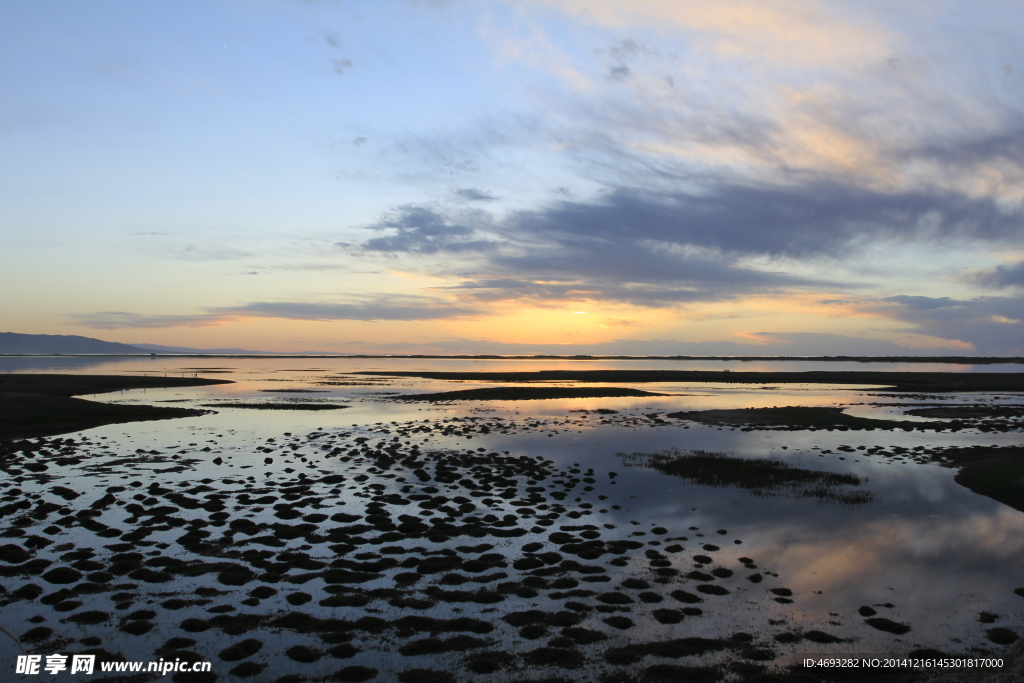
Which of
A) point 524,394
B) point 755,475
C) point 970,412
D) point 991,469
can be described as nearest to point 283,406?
point 524,394

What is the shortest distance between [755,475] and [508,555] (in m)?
14.3

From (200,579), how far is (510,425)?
95.9 feet

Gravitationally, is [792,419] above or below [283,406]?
above

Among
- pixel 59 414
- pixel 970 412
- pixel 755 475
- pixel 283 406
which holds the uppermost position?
pixel 970 412

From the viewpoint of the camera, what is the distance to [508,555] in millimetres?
14898

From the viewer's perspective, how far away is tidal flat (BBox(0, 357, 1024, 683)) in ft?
33.1

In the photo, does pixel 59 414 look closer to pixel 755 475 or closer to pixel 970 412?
pixel 755 475

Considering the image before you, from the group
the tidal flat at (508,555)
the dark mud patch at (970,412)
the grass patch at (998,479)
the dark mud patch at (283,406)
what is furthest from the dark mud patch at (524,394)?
the grass patch at (998,479)

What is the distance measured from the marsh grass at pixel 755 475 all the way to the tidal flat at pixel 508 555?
162mm

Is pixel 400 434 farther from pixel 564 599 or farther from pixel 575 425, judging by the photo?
pixel 564 599

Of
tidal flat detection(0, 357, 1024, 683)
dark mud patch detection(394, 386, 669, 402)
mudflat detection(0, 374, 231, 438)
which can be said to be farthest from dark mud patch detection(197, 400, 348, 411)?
tidal flat detection(0, 357, 1024, 683)

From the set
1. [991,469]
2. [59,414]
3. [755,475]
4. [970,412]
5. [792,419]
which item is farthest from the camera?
[970,412]

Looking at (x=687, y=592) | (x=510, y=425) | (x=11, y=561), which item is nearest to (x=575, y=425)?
(x=510, y=425)

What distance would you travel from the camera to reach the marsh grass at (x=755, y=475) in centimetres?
2172
